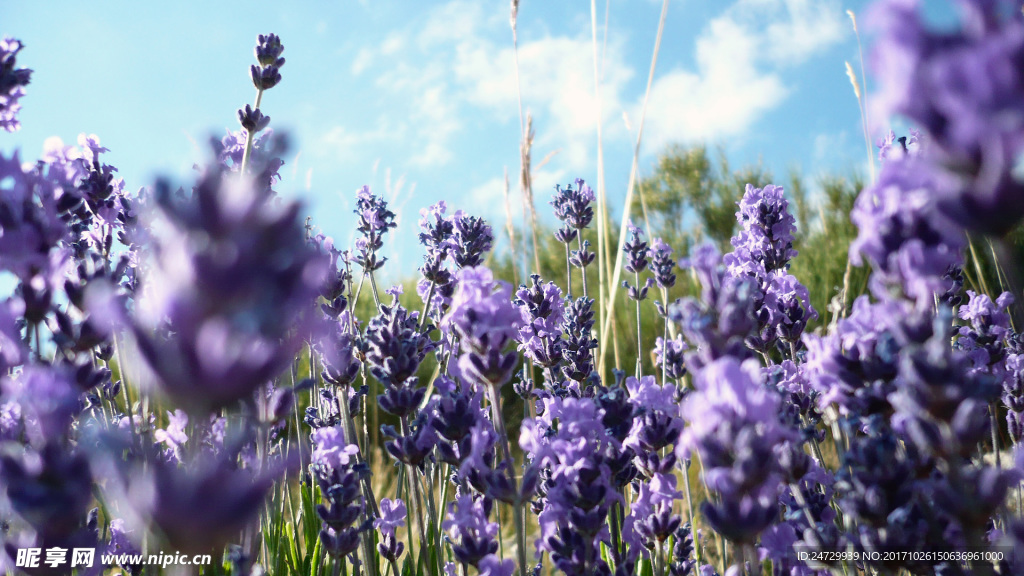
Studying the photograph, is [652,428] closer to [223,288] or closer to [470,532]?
[470,532]

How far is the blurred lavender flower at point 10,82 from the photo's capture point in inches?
60.3

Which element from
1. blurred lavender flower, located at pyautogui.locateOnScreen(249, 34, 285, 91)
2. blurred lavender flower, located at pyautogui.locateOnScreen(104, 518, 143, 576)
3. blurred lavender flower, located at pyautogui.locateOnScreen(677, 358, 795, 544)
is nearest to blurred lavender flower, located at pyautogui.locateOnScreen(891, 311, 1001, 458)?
blurred lavender flower, located at pyautogui.locateOnScreen(677, 358, 795, 544)

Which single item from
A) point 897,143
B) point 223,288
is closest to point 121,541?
point 223,288

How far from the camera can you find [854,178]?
11492 millimetres

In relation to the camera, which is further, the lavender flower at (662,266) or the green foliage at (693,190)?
the green foliage at (693,190)

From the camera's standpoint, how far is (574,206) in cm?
329

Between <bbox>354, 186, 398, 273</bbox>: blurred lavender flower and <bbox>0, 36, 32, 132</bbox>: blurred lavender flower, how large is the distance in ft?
4.69

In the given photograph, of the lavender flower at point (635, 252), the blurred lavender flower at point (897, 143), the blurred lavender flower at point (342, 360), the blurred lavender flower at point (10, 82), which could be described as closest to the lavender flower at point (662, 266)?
the lavender flower at point (635, 252)

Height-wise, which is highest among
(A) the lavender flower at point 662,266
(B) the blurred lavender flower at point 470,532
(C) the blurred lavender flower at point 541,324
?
(A) the lavender flower at point 662,266

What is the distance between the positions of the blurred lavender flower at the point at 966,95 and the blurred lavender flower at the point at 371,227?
2386 millimetres

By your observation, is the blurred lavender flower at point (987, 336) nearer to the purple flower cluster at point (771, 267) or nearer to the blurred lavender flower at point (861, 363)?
the purple flower cluster at point (771, 267)

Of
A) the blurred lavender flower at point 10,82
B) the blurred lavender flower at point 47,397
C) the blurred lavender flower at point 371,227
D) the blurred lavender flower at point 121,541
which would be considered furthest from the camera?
the blurred lavender flower at point 371,227

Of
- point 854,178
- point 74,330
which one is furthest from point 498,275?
point 74,330

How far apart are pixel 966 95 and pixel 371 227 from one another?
2546mm
